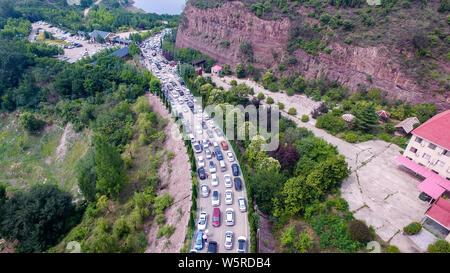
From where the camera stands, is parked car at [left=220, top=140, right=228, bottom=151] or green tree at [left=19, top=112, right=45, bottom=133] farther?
green tree at [left=19, top=112, right=45, bottom=133]

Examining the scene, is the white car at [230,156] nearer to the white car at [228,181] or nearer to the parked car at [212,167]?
the parked car at [212,167]

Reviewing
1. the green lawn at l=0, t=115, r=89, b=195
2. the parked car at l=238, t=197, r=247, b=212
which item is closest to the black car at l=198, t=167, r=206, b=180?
the parked car at l=238, t=197, r=247, b=212

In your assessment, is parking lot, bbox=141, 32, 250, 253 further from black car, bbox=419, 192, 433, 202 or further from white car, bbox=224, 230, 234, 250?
black car, bbox=419, 192, 433, 202

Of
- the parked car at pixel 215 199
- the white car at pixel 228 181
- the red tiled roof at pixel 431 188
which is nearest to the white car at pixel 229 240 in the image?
the parked car at pixel 215 199

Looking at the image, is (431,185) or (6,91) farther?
(6,91)

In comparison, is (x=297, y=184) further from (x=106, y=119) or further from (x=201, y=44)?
(x=201, y=44)

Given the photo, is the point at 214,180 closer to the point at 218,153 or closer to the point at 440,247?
the point at 218,153

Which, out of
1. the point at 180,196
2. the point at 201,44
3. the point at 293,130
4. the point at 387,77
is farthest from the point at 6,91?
the point at 387,77

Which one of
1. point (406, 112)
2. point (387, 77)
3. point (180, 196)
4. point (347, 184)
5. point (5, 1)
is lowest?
point (180, 196)
